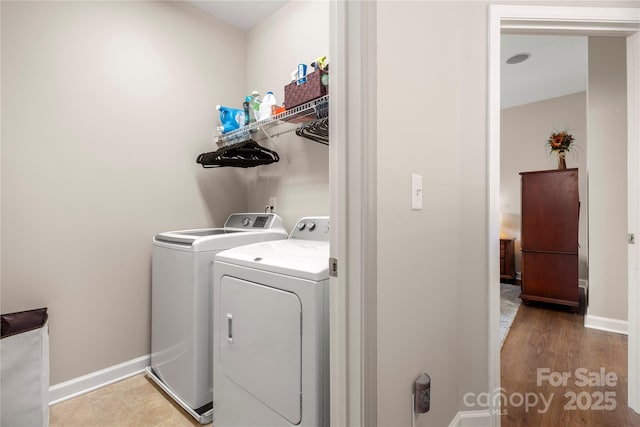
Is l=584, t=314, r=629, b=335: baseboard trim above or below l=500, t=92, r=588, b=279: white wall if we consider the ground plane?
below

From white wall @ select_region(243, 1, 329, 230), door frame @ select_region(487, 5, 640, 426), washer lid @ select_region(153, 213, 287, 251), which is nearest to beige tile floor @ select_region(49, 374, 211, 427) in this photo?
washer lid @ select_region(153, 213, 287, 251)

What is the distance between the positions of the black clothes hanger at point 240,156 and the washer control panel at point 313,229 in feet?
1.91

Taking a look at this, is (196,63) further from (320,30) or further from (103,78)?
(320,30)

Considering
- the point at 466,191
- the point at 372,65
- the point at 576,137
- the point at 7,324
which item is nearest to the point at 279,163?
the point at 466,191

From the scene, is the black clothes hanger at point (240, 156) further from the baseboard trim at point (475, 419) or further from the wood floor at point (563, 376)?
the wood floor at point (563, 376)

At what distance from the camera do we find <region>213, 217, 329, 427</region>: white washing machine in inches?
39.4

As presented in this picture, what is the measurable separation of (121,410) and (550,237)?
4.04 m

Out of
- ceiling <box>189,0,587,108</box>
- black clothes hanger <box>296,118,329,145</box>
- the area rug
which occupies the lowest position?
the area rug

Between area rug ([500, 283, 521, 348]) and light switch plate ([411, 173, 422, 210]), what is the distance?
2.10 metres

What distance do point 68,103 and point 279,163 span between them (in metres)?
1.31

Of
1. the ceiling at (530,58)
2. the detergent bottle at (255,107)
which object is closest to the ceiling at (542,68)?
the ceiling at (530,58)

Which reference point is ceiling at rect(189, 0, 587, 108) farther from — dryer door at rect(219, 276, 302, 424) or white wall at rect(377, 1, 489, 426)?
dryer door at rect(219, 276, 302, 424)

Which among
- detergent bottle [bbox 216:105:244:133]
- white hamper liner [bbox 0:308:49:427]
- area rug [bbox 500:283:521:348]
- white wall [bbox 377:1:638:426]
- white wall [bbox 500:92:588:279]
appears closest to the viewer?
white wall [bbox 377:1:638:426]

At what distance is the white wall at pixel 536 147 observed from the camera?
155 inches
